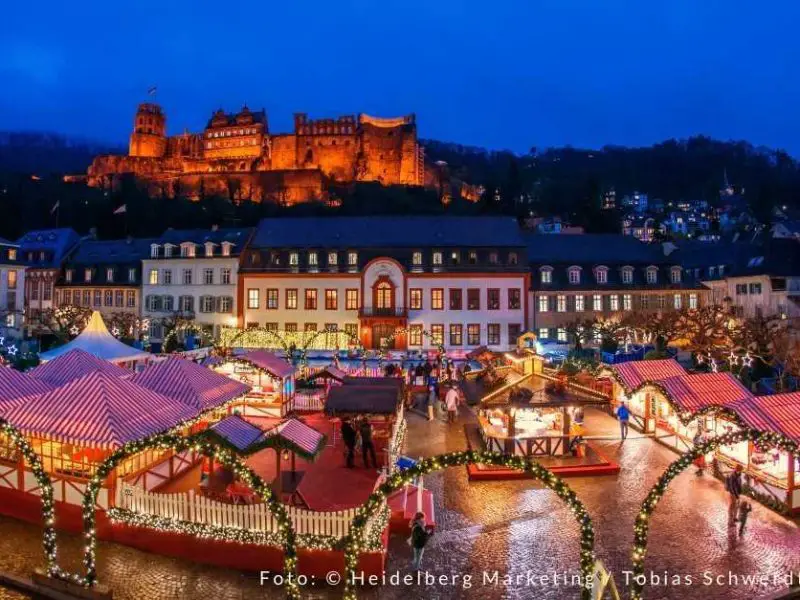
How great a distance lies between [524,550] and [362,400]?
24.2ft

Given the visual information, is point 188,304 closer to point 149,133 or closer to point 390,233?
point 390,233

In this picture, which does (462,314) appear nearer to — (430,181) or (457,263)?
(457,263)

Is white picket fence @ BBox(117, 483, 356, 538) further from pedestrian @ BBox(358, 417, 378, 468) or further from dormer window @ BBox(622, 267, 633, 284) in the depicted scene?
dormer window @ BBox(622, 267, 633, 284)

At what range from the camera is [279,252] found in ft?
154

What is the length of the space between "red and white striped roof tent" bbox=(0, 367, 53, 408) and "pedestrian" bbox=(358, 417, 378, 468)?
27.4 feet

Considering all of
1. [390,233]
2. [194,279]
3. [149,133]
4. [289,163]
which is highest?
[149,133]

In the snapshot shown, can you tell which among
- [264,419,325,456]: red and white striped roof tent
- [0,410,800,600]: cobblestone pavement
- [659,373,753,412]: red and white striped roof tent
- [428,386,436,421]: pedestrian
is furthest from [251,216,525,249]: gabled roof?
[264,419,325,456]: red and white striped roof tent

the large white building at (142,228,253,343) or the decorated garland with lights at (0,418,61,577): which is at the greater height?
the large white building at (142,228,253,343)

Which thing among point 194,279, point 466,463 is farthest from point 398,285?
point 466,463

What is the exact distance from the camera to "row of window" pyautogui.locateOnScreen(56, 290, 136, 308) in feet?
166

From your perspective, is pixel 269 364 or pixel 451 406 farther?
pixel 269 364

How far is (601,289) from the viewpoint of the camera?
151 feet

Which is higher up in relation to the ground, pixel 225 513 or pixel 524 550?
pixel 225 513

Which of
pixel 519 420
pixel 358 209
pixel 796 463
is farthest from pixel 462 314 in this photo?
pixel 358 209
